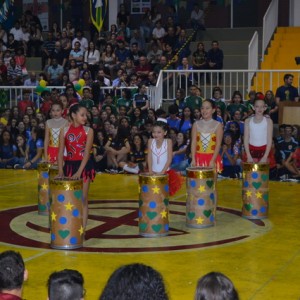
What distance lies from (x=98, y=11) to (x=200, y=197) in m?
15.0

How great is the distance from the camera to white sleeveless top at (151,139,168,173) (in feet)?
38.2

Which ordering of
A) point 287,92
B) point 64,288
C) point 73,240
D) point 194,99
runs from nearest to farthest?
1. point 64,288
2. point 73,240
3. point 287,92
4. point 194,99

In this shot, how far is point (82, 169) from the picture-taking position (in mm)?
10602

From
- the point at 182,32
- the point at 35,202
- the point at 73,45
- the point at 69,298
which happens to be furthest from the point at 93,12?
the point at 69,298

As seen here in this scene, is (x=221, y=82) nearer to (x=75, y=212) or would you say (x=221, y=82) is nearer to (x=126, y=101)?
(x=126, y=101)

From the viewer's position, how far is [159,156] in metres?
11.7

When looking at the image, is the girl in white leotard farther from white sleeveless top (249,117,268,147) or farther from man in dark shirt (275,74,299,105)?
man in dark shirt (275,74,299,105)

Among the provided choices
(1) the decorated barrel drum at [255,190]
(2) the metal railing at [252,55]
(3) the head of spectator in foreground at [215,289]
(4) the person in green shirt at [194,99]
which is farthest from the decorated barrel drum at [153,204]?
(2) the metal railing at [252,55]

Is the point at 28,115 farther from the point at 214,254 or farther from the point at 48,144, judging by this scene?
the point at 214,254

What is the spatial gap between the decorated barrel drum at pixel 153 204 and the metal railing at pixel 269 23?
40.3 ft

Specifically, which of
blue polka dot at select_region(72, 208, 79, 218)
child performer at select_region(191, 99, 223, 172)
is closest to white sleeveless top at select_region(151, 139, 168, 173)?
child performer at select_region(191, 99, 223, 172)

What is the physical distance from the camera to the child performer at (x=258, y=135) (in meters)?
12.6

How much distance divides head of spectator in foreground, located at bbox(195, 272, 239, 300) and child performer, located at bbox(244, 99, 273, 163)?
8.29 m

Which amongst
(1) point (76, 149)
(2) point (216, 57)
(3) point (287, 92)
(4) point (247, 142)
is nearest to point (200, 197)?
(4) point (247, 142)
